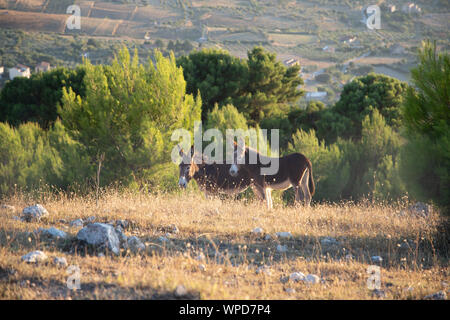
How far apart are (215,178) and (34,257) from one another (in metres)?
6.03

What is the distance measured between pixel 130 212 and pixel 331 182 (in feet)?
38.6

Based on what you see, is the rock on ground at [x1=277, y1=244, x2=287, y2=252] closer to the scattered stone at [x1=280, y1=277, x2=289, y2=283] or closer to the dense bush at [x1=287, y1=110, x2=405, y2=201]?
the scattered stone at [x1=280, y1=277, x2=289, y2=283]

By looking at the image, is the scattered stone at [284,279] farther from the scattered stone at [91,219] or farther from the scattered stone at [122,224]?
the scattered stone at [91,219]

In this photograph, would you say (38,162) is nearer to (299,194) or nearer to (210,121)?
(210,121)

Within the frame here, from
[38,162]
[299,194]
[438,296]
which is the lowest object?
[38,162]

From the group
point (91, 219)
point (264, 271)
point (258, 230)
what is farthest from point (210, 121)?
point (264, 271)

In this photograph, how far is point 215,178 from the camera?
10.3m

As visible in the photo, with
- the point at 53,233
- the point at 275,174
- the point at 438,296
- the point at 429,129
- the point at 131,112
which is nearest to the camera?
the point at 438,296

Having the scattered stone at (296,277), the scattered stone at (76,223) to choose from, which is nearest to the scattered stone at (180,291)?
the scattered stone at (296,277)

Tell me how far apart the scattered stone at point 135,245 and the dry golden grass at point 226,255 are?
0.35 feet

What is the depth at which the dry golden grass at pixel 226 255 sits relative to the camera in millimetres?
4137

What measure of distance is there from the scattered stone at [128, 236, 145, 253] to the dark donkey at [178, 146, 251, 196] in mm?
4277

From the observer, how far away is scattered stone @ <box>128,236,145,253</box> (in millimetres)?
5387

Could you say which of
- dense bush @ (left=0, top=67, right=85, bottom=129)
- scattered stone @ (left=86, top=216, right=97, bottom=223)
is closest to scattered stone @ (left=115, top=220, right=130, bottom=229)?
scattered stone @ (left=86, top=216, right=97, bottom=223)
